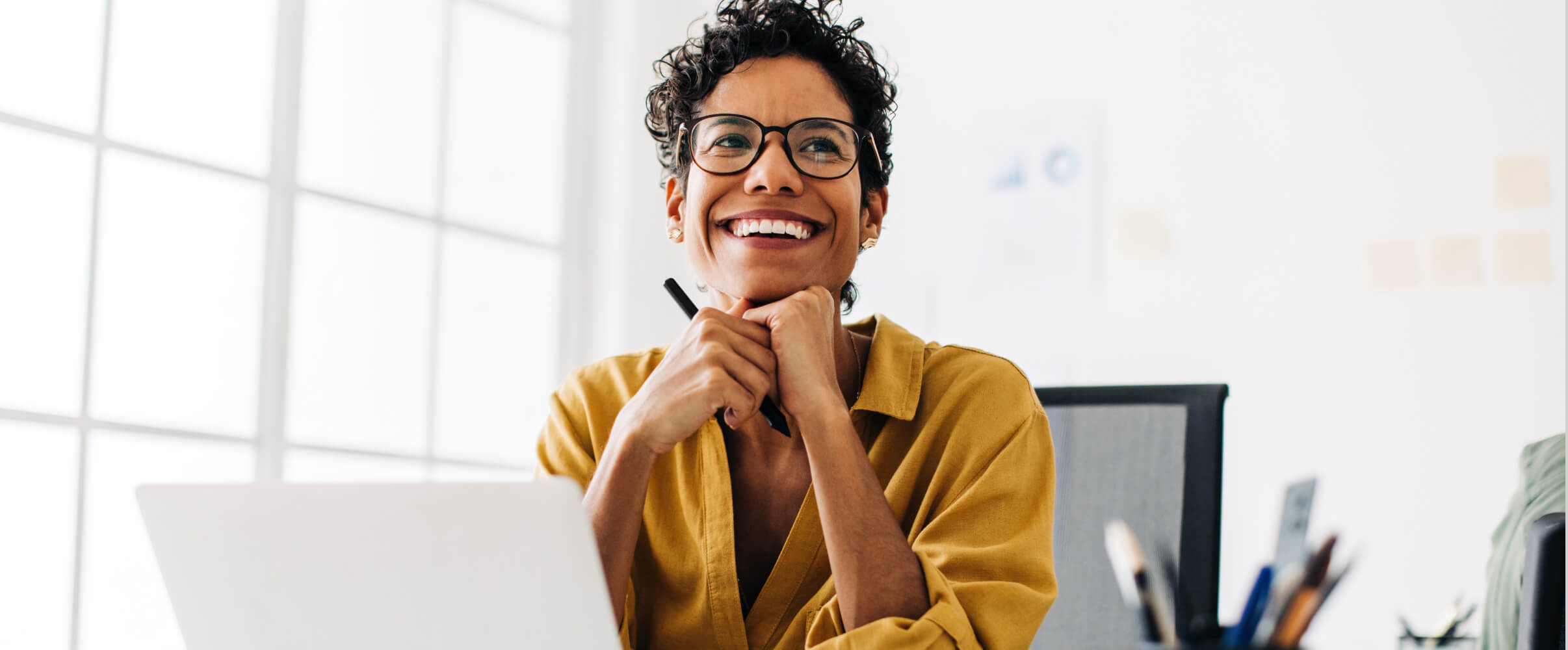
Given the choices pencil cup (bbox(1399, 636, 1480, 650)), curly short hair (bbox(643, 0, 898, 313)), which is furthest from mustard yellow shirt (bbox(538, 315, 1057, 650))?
pencil cup (bbox(1399, 636, 1480, 650))

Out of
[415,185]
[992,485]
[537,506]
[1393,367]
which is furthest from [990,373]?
[415,185]

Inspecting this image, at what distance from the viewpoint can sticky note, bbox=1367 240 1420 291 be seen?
93.3 inches

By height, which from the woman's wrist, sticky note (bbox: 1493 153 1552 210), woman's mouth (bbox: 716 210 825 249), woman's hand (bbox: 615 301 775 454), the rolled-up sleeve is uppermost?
sticky note (bbox: 1493 153 1552 210)

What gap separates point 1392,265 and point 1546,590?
1574mm

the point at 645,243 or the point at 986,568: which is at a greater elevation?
the point at 645,243

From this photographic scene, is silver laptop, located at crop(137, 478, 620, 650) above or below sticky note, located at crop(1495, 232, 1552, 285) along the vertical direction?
below

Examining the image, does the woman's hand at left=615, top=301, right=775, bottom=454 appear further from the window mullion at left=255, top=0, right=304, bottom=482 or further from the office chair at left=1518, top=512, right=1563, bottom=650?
the window mullion at left=255, top=0, right=304, bottom=482

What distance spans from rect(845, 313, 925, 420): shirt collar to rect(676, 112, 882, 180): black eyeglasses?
170 millimetres

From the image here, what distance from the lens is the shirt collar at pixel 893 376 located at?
1.20 meters

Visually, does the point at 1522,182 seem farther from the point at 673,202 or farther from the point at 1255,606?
the point at 1255,606

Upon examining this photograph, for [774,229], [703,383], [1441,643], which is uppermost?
[774,229]

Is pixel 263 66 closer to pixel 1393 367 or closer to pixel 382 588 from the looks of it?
pixel 382 588

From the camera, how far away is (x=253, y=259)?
2.39 m

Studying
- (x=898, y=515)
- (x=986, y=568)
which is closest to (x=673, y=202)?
(x=898, y=515)
